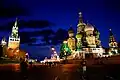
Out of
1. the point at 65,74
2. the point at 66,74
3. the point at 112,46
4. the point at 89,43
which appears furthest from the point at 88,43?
the point at 66,74

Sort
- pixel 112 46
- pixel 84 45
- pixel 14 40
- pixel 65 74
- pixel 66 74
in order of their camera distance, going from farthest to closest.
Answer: pixel 14 40
pixel 112 46
pixel 84 45
pixel 65 74
pixel 66 74

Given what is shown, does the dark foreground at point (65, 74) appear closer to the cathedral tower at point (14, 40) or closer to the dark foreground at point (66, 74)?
the dark foreground at point (66, 74)

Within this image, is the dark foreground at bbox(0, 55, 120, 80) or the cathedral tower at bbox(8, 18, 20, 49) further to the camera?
the cathedral tower at bbox(8, 18, 20, 49)

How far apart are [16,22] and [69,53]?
4953 cm

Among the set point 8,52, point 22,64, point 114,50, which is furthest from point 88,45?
point 22,64

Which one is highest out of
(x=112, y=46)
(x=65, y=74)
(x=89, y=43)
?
(x=89, y=43)

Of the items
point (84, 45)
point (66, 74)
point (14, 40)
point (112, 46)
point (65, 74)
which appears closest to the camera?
point (66, 74)

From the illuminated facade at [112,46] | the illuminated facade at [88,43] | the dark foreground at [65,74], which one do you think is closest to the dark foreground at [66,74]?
the dark foreground at [65,74]

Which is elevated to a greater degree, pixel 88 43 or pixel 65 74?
pixel 88 43

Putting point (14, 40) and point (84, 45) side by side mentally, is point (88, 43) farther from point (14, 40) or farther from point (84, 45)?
point (14, 40)

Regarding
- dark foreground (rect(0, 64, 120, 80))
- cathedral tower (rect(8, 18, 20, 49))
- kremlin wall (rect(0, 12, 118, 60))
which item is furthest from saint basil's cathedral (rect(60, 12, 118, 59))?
dark foreground (rect(0, 64, 120, 80))

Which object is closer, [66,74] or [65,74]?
[66,74]

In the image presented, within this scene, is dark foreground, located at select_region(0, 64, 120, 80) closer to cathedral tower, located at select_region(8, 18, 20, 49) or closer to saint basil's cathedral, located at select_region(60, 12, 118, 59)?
saint basil's cathedral, located at select_region(60, 12, 118, 59)

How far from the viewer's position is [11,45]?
13062 cm
